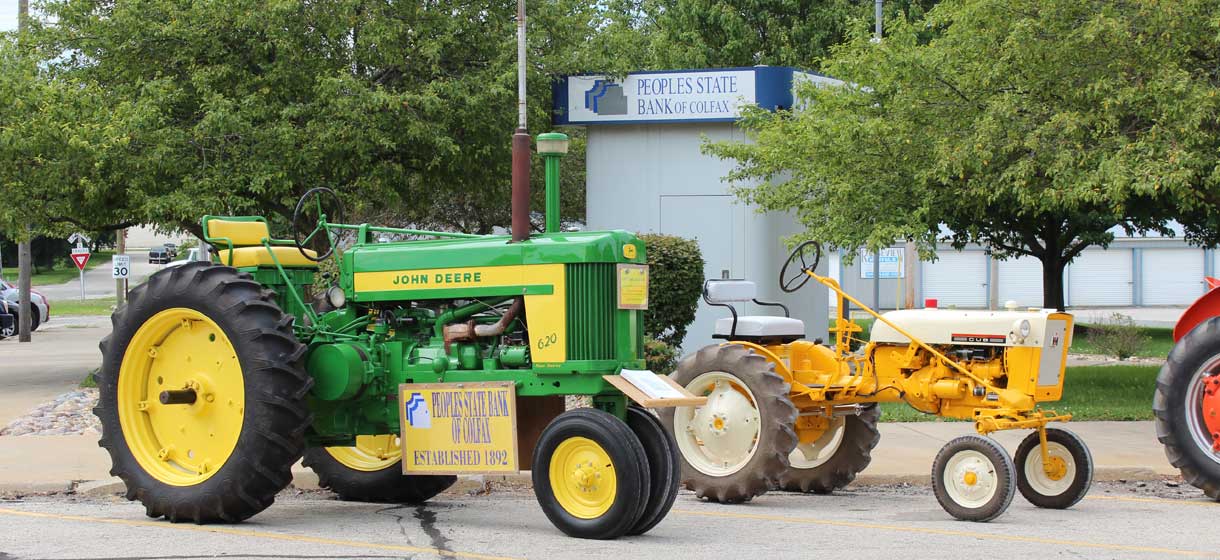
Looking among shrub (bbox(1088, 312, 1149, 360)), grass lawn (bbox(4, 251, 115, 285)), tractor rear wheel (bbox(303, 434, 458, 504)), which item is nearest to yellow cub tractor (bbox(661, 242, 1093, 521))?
tractor rear wheel (bbox(303, 434, 458, 504))

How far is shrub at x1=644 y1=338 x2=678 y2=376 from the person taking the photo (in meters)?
16.2

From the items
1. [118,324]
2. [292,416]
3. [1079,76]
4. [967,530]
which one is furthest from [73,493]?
[1079,76]

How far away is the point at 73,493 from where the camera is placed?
10.1 meters

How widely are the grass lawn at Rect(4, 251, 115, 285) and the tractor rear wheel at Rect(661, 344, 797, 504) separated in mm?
61351

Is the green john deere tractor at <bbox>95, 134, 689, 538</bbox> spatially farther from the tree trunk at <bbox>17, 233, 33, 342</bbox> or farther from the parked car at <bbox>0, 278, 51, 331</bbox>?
the parked car at <bbox>0, 278, 51, 331</bbox>

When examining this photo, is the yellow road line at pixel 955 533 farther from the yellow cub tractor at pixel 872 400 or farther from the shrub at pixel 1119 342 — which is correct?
the shrub at pixel 1119 342

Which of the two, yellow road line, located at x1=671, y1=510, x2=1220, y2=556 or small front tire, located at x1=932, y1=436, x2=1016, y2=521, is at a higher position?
small front tire, located at x1=932, y1=436, x2=1016, y2=521

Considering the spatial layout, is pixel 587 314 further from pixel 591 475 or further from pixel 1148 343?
pixel 1148 343

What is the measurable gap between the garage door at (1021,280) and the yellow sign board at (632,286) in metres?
50.0

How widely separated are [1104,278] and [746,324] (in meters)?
49.9

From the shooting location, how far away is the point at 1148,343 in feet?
96.3

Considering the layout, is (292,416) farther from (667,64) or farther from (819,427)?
(667,64)

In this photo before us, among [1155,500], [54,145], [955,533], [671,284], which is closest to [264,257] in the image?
[955,533]

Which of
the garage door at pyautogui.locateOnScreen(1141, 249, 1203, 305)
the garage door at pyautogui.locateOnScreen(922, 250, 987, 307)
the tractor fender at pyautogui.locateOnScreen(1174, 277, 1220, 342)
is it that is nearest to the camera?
the tractor fender at pyautogui.locateOnScreen(1174, 277, 1220, 342)
